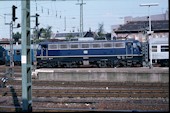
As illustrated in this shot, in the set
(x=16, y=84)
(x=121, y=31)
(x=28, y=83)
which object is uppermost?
(x=121, y=31)

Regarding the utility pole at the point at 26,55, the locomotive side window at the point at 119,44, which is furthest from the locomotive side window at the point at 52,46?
the utility pole at the point at 26,55

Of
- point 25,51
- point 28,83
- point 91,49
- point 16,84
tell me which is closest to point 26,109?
Result: point 28,83

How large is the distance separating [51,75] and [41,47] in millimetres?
13109

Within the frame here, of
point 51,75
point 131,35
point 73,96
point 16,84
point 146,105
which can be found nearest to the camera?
point 146,105

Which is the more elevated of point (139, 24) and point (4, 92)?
point (139, 24)

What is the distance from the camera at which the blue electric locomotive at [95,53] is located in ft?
112

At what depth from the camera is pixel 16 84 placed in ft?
68.2

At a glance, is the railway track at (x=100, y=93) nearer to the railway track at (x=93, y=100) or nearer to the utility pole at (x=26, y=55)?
the railway track at (x=93, y=100)

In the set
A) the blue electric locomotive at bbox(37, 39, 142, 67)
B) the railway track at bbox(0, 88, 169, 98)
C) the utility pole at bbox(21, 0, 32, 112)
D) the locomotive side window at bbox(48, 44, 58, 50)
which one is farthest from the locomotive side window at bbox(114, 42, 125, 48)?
the utility pole at bbox(21, 0, 32, 112)

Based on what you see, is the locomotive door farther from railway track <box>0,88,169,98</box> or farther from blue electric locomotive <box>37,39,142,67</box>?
railway track <box>0,88,169,98</box>

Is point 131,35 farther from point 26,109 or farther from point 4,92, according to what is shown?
point 26,109

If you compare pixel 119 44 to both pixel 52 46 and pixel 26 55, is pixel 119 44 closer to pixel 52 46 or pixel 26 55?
pixel 52 46

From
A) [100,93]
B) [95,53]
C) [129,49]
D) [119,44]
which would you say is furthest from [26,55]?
[129,49]

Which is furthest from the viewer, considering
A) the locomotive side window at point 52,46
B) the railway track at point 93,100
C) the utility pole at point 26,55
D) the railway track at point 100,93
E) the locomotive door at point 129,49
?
the locomotive side window at point 52,46
